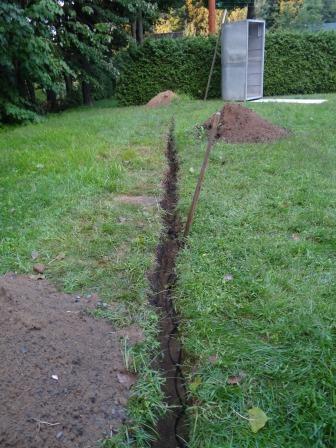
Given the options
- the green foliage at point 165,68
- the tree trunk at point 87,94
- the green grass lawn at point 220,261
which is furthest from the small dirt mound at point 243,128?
the tree trunk at point 87,94

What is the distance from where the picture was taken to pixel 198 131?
737 centimetres

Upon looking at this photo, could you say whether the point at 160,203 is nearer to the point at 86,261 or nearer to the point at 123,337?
the point at 86,261

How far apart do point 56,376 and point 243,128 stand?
6.06 metres

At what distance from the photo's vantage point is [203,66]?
14430mm

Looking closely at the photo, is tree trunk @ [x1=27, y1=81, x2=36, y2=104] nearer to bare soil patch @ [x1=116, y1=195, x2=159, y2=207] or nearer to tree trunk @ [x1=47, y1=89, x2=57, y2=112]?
tree trunk @ [x1=47, y1=89, x2=57, y2=112]

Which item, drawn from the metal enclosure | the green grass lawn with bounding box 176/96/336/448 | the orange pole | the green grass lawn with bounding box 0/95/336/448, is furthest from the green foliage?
the green grass lawn with bounding box 176/96/336/448

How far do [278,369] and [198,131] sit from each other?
230 inches

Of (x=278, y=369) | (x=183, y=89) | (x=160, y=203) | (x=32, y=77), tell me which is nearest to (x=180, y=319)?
(x=278, y=369)

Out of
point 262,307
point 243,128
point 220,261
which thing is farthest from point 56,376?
point 243,128

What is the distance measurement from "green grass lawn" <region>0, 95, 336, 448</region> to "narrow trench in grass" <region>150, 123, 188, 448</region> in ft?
0.27

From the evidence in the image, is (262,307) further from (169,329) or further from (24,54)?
(24,54)

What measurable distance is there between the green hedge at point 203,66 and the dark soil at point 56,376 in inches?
512

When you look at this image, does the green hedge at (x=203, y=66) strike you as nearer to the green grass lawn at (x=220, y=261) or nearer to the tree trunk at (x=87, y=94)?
the tree trunk at (x=87, y=94)

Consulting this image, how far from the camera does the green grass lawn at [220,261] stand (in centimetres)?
194
